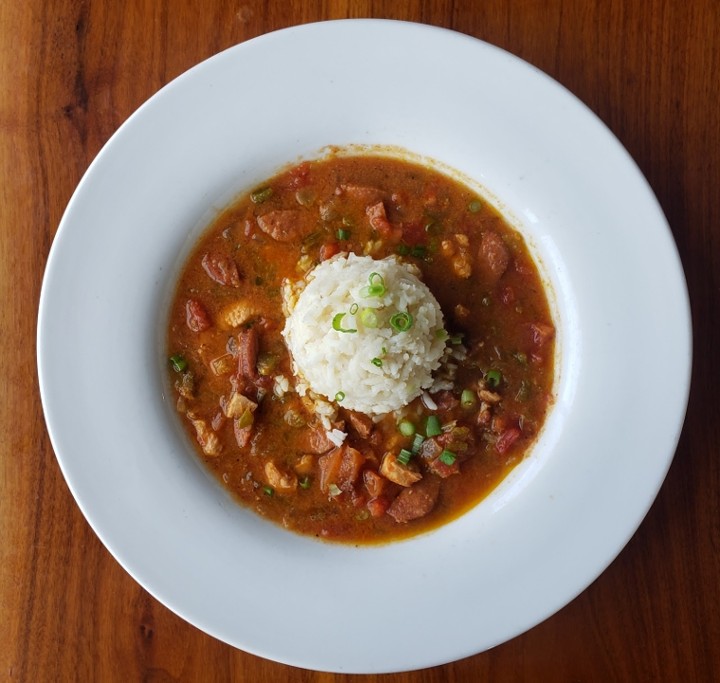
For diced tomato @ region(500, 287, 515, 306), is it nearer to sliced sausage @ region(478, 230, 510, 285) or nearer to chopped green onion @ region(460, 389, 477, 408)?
sliced sausage @ region(478, 230, 510, 285)

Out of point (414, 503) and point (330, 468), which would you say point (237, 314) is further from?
point (414, 503)

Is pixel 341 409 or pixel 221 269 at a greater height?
pixel 221 269

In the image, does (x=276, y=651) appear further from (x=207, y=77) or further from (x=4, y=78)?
(x=4, y=78)

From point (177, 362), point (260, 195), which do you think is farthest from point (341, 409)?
point (260, 195)

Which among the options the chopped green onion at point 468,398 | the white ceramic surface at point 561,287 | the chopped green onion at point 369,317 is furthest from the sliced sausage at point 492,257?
the chopped green onion at point 369,317

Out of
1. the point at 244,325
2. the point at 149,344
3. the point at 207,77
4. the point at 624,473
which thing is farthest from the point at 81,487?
the point at 624,473

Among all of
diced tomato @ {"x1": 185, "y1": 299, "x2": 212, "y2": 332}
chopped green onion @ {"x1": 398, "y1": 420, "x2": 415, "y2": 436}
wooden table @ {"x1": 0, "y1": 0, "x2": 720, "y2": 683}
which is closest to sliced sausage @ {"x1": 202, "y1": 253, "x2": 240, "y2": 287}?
diced tomato @ {"x1": 185, "y1": 299, "x2": 212, "y2": 332}

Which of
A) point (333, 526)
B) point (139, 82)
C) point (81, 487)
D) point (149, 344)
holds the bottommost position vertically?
point (333, 526)
